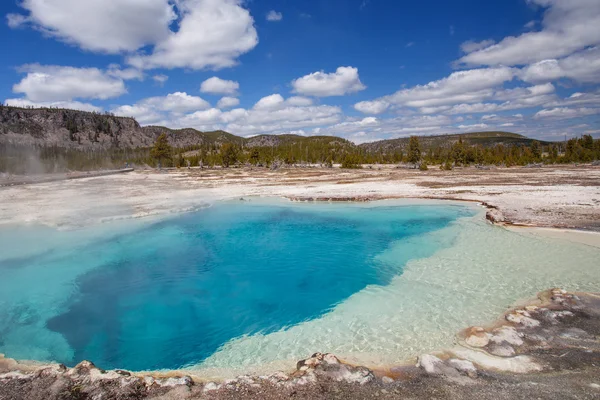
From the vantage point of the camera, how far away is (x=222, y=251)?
15852 mm

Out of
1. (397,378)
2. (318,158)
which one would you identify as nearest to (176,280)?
(397,378)

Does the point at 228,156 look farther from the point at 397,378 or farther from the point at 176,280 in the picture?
the point at 397,378

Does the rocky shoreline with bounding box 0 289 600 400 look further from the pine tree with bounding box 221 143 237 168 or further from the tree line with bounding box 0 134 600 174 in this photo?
the pine tree with bounding box 221 143 237 168

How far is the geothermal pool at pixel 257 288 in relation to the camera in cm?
771

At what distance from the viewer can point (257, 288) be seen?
38.3 ft

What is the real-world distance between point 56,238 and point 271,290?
42.1 feet

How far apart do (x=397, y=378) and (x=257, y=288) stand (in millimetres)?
6703

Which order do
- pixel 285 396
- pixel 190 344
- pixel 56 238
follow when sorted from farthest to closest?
1. pixel 56 238
2. pixel 190 344
3. pixel 285 396

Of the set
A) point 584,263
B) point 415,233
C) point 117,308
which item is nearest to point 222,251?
A: point 117,308

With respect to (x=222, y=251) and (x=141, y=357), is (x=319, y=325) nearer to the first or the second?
(x=141, y=357)

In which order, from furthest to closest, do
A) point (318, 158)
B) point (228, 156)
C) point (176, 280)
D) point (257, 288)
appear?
point (318, 158)
point (228, 156)
point (176, 280)
point (257, 288)

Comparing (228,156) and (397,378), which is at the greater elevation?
(228,156)

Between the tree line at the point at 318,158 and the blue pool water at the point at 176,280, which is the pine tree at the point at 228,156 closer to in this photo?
the tree line at the point at 318,158

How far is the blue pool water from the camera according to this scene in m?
8.26
